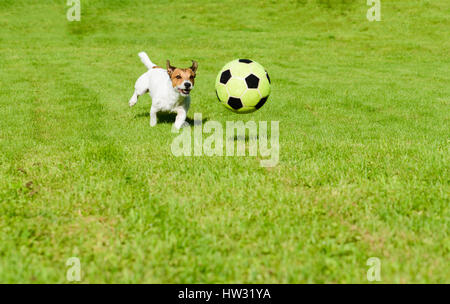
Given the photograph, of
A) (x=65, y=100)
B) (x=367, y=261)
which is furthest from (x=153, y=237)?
(x=65, y=100)

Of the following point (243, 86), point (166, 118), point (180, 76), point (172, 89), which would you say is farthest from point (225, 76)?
point (166, 118)

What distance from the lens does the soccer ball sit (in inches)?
301

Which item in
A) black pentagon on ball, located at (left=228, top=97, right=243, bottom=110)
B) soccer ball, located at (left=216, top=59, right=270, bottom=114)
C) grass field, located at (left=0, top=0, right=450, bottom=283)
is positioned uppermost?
soccer ball, located at (left=216, top=59, right=270, bottom=114)

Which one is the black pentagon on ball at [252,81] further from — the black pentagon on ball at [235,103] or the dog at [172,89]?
the dog at [172,89]

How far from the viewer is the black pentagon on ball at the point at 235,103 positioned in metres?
7.71

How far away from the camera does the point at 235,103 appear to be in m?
7.76

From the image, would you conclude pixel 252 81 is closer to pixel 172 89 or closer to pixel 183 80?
pixel 183 80

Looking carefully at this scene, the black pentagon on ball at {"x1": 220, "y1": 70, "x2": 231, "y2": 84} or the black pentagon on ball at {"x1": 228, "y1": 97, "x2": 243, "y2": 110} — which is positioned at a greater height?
the black pentagon on ball at {"x1": 220, "y1": 70, "x2": 231, "y2": 84}

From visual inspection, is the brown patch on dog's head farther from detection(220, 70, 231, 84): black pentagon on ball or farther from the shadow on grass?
the shadow on grass

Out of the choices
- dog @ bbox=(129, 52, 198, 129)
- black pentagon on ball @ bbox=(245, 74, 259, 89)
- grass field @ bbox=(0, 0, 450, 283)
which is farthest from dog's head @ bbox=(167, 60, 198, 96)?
black pentagon on ball @ bbox=(245, 74, 259, 89)

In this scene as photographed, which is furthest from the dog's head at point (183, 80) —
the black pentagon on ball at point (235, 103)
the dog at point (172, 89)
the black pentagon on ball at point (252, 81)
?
the black pentagon on ball at point (252, 81)

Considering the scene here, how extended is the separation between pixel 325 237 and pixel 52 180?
381 centimetres

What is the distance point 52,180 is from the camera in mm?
5660
